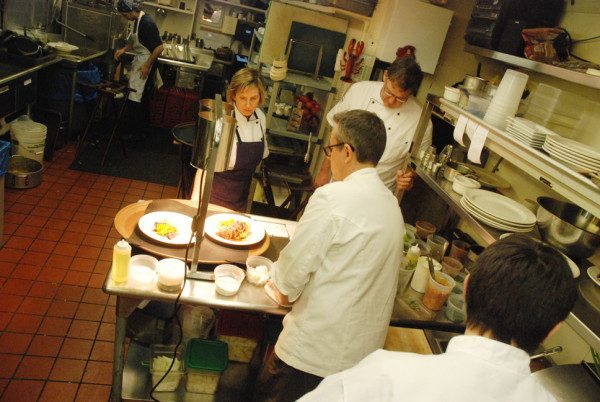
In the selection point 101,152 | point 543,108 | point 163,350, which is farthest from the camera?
→ point 101,152

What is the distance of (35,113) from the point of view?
17.6ft

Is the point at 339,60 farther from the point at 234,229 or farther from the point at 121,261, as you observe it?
the point at 121,261

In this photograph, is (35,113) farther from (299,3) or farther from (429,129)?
(429,129)

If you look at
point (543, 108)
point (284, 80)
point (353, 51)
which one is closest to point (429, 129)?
point (543, 108)

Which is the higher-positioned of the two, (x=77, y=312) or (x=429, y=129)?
(x=429, y=129)

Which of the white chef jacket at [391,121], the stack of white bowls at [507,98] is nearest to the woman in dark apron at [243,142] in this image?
the white chef jacket at [391,121]

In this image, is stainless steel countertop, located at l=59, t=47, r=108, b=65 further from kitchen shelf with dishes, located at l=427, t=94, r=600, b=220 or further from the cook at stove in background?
kitchen shelf with dishes, located at l=427, t=94, r=600, b=220

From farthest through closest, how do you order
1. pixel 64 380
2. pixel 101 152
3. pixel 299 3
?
pixel 101 152
pixel 299 3
pixel 64 380

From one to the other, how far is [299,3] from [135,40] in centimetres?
308

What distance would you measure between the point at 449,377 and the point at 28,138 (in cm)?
Answer: 513

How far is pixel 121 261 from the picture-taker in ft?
6.54

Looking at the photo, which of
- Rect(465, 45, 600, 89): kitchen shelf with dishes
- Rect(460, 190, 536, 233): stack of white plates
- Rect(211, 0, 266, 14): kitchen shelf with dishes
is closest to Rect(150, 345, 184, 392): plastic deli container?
Rect(460, 190, 536, 233): stack of white plates

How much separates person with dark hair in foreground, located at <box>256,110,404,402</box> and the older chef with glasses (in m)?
1.19

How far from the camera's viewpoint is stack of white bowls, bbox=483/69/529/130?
2.15 m
